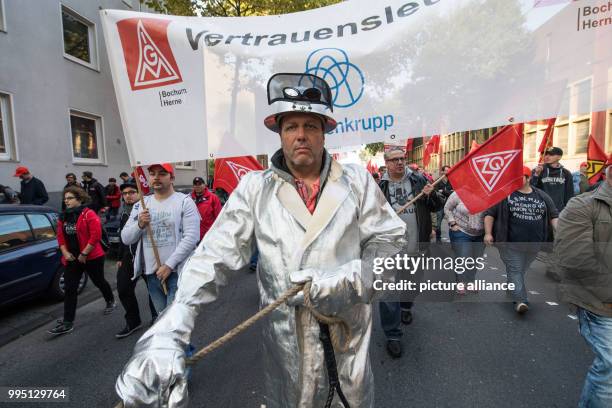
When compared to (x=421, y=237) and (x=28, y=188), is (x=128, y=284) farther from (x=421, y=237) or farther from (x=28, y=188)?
(x=28, y=188)

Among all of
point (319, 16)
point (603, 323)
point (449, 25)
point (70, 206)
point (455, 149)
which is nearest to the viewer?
point (603, 323)

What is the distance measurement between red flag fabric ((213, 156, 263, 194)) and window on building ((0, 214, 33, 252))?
2709mm

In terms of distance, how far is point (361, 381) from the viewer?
1.60m

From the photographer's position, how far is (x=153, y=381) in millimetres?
1063

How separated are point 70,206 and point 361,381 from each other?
403 centimetres

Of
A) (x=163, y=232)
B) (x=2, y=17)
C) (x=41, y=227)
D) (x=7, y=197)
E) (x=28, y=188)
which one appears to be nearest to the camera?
(x=163, y=232)

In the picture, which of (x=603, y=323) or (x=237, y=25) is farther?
(x=237, y=25)

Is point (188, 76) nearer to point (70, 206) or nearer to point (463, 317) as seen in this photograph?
point (70, 206)

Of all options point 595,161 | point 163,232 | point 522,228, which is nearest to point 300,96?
point 163,232

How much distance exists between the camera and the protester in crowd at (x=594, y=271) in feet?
6.58

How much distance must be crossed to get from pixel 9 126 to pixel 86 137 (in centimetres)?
274

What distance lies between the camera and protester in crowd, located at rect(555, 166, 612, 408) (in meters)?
2.01

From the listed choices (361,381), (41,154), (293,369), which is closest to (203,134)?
(293,369)

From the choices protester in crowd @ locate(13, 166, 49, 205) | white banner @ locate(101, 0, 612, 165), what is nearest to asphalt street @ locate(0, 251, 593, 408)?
white banner @ locate(101, 0, 612, 165)
